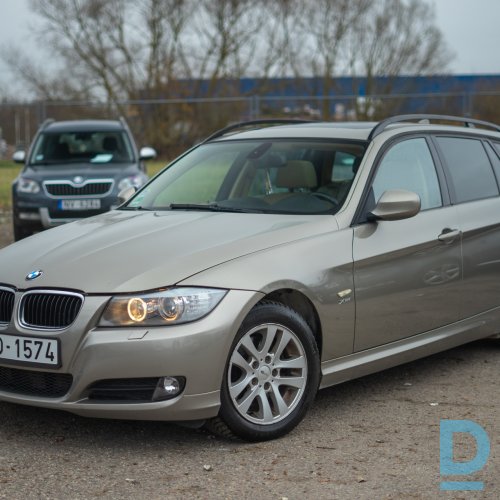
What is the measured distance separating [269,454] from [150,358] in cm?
72

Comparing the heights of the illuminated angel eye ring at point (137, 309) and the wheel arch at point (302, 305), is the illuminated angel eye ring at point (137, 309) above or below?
above

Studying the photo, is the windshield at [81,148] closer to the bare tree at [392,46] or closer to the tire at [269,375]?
the tire at [269,375]

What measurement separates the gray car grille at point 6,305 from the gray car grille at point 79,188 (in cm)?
811

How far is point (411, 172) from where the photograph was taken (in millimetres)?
5793

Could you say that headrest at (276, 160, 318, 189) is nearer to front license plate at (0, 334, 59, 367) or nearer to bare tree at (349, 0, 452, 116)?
front license plate at (0, 334, 59, 367)

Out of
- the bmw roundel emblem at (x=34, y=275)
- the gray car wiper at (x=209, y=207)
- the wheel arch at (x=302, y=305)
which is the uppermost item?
the gray car wiper at (x=209, y=207)

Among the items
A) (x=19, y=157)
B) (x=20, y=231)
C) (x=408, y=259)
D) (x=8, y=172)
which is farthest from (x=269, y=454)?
(x=8, y=172)

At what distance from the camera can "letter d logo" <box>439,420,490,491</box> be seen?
4000 millimetres

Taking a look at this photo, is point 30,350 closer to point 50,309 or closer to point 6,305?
point 50,309

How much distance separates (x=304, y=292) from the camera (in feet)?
15.4

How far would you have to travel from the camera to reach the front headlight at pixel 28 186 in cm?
1259

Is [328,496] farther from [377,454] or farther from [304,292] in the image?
[304,292]

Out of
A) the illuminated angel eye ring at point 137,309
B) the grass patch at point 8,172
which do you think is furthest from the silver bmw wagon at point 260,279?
the grass patch at point 8,172

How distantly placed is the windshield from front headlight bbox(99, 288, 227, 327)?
9.29 meters
